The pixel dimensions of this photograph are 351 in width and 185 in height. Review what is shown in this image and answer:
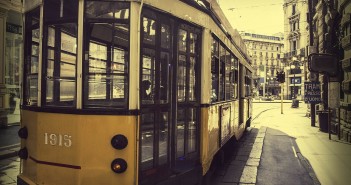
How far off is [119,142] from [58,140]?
28.4 inches

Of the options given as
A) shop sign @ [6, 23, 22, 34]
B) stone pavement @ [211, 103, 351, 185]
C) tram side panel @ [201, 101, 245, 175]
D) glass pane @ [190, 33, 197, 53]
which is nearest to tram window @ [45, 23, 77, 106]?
glass pane @ [190, 33, 197, 53]

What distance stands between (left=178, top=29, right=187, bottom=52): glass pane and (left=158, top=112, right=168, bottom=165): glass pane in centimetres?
95

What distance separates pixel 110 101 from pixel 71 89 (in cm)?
48

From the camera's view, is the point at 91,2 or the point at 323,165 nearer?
the point at 91,2

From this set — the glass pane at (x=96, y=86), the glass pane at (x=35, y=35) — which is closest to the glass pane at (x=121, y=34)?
the glass pane at (x=96, y=86)

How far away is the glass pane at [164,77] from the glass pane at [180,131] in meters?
0.40

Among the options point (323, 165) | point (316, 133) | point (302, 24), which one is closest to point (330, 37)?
point (316, 133)

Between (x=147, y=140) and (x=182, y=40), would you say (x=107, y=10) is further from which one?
(x=147, y=140)

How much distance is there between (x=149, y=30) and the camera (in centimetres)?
367

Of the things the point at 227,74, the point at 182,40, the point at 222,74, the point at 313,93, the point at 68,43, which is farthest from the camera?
the point at 313,93

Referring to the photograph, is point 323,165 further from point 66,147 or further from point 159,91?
point 66,147

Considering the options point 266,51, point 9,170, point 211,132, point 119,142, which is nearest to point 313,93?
point 211,132

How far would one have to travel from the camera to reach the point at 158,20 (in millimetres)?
3824

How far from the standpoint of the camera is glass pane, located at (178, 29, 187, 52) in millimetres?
4211
